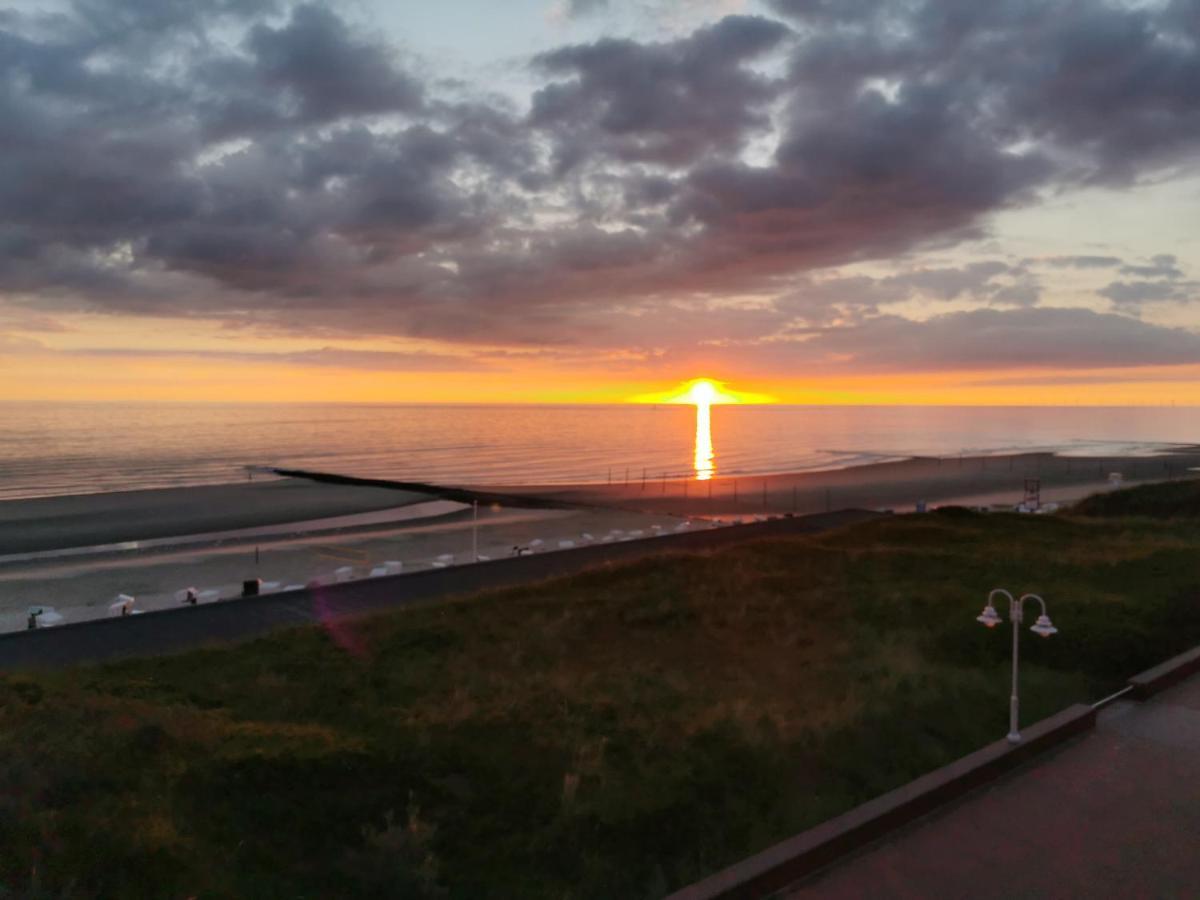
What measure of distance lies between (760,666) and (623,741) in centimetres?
575

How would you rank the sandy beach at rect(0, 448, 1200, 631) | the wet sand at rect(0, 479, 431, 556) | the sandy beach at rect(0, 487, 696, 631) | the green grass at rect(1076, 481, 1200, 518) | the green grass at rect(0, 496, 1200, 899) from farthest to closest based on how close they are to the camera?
the green grass at rect(1076, 481, 1200, 518), the wet sand at rect(0, 479, 431, 556), the sandy beach at rect(0, 448, 1200, 631), the sandy beach at rect(0, 487, 696, 631), the green grass at rect(0, 496, 1200, 899)

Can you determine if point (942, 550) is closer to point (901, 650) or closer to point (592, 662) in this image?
point (901, 650)

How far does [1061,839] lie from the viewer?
30.1 ft

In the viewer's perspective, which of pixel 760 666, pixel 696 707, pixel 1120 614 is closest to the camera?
pixel 696 707

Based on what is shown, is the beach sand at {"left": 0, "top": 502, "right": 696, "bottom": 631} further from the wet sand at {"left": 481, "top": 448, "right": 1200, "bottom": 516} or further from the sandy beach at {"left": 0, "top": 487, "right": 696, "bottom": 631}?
the wet sand at {"left": 481, "top": 448, "right": 1200, "bottom": 516}

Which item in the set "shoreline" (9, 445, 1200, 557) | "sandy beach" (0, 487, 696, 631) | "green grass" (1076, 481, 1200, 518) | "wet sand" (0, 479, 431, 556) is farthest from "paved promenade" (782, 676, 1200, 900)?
"wet sand" (0, 479, 431, 556)

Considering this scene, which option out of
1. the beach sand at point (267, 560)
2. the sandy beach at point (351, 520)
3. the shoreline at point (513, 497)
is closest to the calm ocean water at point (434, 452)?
the shoreline at point (513, 497)

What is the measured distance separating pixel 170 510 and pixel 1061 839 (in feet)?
201

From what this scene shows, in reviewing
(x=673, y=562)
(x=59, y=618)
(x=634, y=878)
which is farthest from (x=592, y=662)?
(x=59, y=618)

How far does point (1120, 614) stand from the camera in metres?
19.3

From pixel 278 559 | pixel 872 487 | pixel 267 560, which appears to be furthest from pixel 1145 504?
pixel 267 560

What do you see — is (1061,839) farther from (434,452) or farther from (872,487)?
(434,452)

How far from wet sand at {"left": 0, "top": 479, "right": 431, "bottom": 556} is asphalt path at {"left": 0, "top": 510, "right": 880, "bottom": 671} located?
27316 mm

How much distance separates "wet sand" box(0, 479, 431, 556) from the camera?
47606 mm
